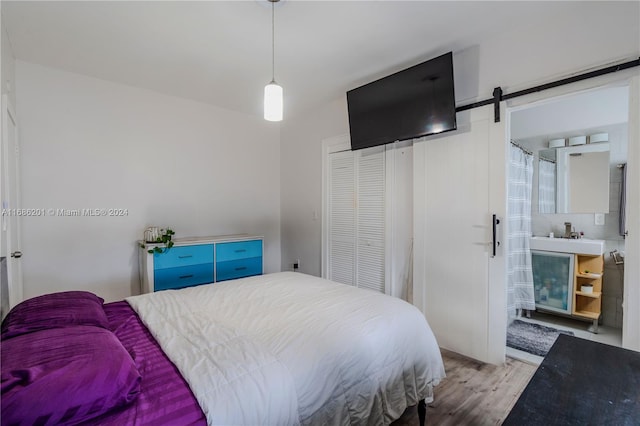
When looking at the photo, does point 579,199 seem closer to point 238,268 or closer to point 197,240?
point 238,268

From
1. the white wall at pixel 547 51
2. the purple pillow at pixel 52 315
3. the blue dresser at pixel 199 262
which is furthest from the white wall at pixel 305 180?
the purple pillow at pixel 52 315

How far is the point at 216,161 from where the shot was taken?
3.96 m

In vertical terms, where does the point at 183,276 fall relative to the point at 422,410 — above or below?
above

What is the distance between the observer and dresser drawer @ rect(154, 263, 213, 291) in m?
3.10

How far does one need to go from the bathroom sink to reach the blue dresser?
10.8 ft

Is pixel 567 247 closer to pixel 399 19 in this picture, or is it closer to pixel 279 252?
pixel 399 19

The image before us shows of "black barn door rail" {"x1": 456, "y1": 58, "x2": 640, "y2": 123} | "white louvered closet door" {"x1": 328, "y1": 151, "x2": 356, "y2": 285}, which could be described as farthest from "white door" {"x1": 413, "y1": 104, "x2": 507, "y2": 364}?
"white louvered closet door" {"x1": 328, "y1": 151, "x2": 356, "y2": 285}

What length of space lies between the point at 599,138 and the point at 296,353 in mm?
4049

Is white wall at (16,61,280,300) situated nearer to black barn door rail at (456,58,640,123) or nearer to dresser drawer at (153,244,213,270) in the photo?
dresser drawer at (153,244,213,270)

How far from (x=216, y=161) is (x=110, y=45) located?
1.69 metres

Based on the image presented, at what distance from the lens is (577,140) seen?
3.48 meters

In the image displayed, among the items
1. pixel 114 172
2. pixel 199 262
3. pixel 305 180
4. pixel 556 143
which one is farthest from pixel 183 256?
pixel 556 143

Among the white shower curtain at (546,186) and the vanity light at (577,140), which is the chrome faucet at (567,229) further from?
the vanity light at (577,140)

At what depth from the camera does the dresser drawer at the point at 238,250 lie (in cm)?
354
